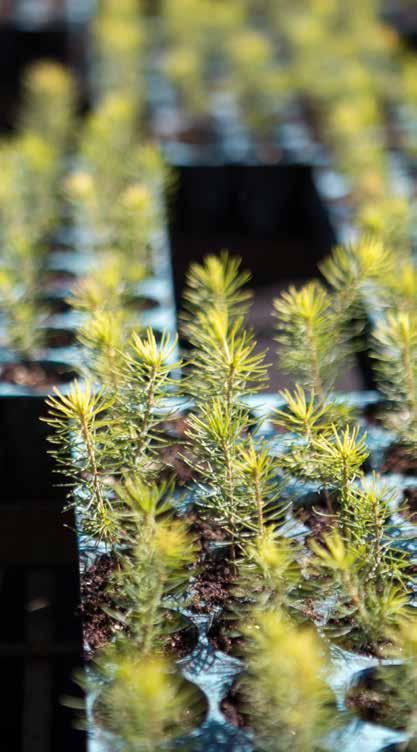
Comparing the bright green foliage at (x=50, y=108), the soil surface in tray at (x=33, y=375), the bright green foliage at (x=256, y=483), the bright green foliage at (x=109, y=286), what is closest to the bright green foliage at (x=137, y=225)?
the bright green foliage at (x=109, y=286)

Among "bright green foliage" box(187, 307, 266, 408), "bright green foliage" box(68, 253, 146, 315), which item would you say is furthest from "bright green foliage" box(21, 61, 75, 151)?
"bright green foliage" box(187, 307, 266, 408)

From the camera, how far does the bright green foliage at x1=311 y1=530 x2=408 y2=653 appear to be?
0.83m

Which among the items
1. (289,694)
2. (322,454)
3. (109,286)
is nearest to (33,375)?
(109,286)

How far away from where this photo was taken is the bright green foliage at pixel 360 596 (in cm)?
83

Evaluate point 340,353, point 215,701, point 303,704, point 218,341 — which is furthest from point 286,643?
point 340,353

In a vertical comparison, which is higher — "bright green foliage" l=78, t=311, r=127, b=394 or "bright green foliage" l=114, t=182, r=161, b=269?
"bright green foliage" l=114, t=182, r=161, b=269

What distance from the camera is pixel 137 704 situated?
2.34 feet

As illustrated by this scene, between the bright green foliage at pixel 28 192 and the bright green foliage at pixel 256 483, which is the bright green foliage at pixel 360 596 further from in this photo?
the bright green foliage at pixel 28 192

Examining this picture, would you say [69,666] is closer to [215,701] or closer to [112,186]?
[215,701]

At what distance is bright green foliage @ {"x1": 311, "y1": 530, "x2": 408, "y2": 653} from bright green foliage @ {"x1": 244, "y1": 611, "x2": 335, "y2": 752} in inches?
2.9

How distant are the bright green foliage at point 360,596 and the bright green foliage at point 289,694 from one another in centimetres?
7

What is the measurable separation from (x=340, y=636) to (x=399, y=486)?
0.87 ft

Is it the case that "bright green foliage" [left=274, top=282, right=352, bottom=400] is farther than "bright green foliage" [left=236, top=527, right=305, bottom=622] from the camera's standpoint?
Yes

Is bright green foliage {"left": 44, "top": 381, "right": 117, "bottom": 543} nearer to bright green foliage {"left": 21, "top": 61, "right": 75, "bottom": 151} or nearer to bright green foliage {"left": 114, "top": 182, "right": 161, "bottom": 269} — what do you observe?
bright green foliage {"left": 114, "top": 182, "right": 161, "bottom": 269}
